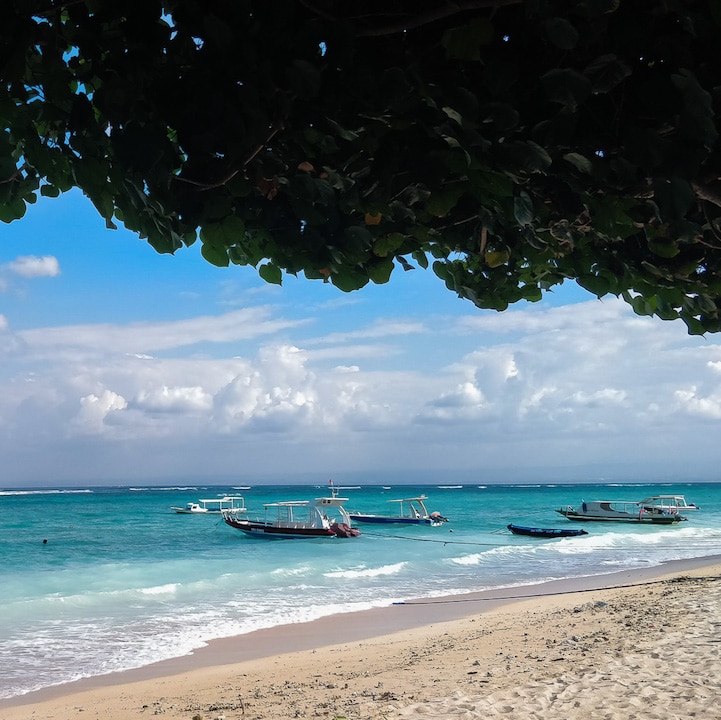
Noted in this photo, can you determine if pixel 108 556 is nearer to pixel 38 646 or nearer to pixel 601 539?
pixel 38 646

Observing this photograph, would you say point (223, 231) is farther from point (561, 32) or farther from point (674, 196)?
point (674, 196)

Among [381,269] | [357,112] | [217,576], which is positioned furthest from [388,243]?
[217,576]

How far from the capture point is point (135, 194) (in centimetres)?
169

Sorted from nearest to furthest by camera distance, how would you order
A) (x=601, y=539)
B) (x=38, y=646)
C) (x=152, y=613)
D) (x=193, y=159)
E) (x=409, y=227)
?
(x=193, y=159), (x=409, y=227), (x=38, y=646), (x=152, y=613), (x=601, y=539)

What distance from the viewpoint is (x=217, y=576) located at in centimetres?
2195

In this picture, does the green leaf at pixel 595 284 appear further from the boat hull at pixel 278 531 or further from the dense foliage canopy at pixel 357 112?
the boat hull at pixel 278 531

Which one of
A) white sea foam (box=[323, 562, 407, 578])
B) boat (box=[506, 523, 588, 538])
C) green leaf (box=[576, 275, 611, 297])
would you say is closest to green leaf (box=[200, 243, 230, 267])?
green leaf (box=[576, 275, 611, 297])

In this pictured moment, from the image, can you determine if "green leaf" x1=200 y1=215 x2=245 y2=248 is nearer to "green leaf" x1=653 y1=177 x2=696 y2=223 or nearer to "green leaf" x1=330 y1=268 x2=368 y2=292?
"green leaf" x1=330 y1=268 x2=368 y2=292

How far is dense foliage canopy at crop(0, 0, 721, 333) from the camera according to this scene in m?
1.42

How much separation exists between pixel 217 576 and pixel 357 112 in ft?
72.0

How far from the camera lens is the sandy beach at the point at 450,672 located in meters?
6.63

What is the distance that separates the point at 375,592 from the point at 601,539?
18346 mm

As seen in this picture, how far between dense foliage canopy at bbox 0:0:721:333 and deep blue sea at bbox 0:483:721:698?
10063 millimetres

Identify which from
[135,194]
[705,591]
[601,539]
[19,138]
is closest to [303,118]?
[135,194]
